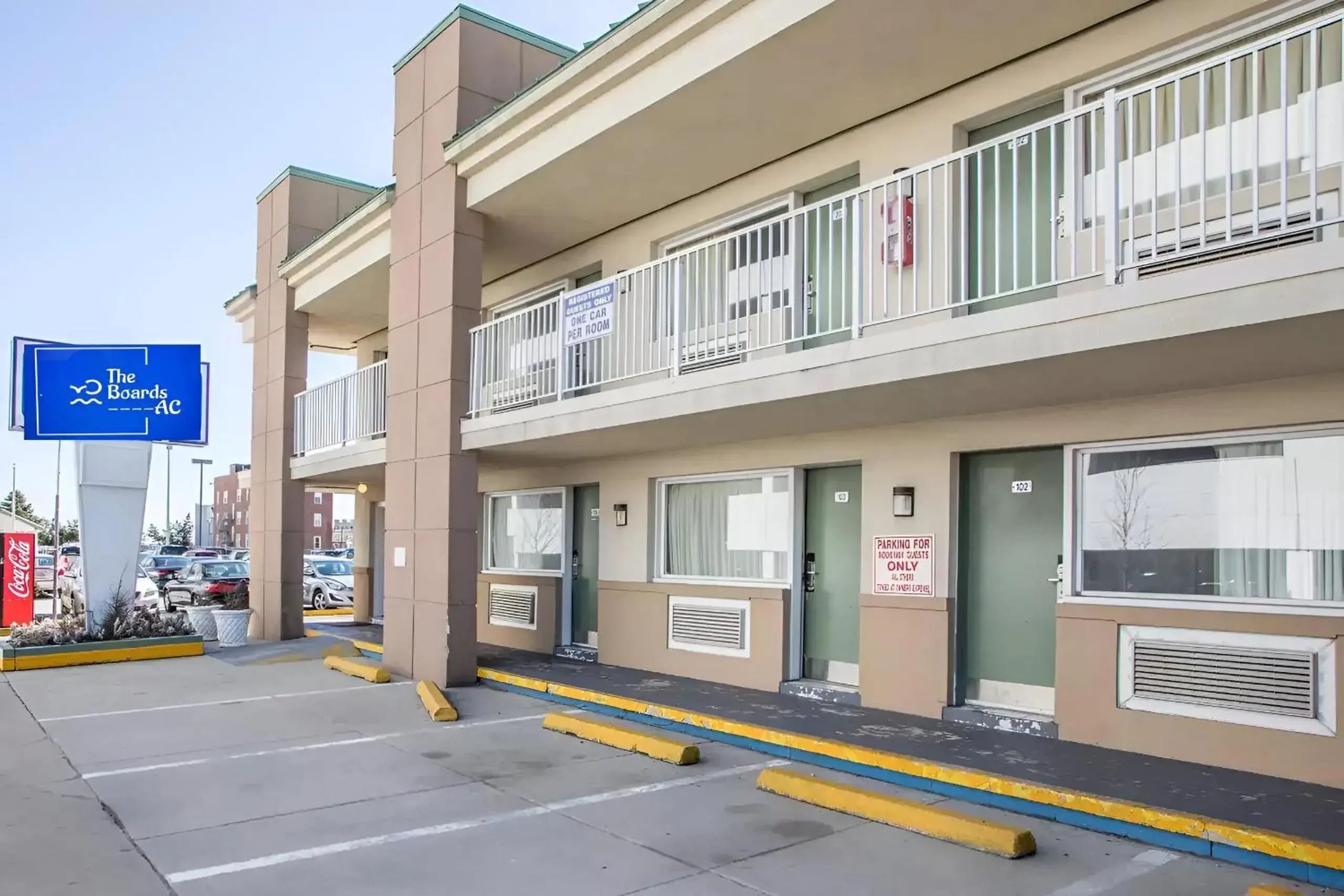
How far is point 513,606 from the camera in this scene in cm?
1465

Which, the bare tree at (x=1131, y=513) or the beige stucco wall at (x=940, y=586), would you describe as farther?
the bare tree at (x=1131, y=513)

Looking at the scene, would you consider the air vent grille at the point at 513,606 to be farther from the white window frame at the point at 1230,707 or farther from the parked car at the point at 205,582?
the white window frame at the point at 1230,707

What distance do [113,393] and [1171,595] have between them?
15.1 metres

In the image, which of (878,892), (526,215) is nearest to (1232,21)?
(878,892)

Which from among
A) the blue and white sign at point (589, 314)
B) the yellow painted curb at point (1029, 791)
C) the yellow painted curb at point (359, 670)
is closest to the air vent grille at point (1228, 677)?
the yellow painted curb at point (1029, 791)

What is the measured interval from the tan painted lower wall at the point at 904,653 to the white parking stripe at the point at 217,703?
19.1 feet

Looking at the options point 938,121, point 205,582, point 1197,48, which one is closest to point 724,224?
point 938,121

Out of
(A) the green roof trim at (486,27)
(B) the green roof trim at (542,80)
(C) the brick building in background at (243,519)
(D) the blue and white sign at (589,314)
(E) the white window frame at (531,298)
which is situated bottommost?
(C) the brick building in background at (243,519)

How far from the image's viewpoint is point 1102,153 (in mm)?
7855

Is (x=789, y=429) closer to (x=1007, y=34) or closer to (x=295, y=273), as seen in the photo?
(x=1007, y=34)

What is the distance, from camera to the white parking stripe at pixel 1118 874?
4828 mm

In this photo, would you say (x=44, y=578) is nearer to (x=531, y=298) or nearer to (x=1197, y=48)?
(x=531, y=298)

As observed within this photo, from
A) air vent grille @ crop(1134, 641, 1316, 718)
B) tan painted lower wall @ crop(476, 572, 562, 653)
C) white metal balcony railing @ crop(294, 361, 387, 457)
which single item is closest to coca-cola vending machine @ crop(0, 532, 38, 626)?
white metal balcony railing @ crop(294, 361, 387, 457)

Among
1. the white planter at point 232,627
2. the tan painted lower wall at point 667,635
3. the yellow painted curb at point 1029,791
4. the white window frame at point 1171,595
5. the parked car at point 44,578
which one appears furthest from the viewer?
the parked car at point 44,578
